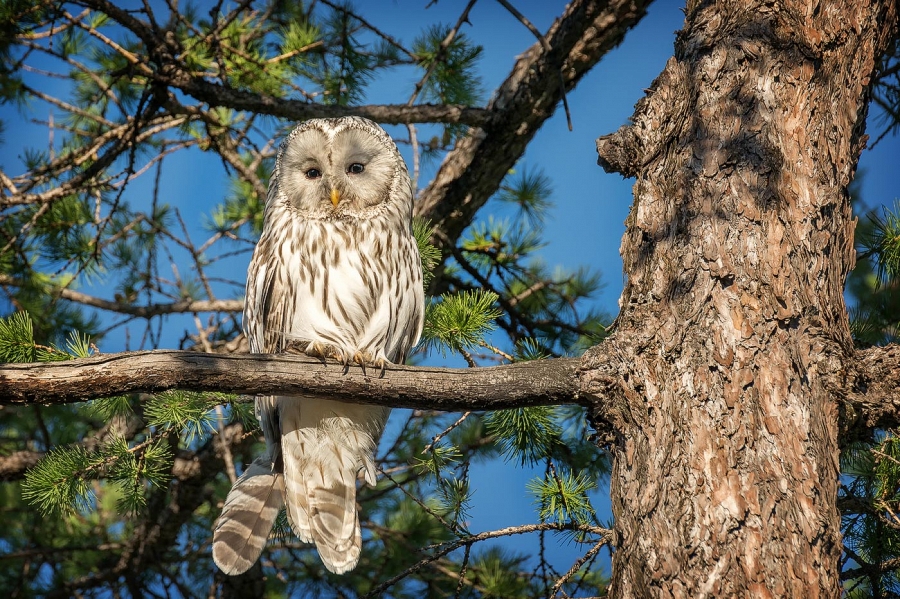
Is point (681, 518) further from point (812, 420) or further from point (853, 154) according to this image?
point (853, 154)

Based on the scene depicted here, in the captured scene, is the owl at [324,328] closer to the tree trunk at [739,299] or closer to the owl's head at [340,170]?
the owl's head at [340,170]

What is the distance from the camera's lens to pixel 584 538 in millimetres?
2439

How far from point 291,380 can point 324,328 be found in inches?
29.4

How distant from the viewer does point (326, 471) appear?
3.01 m

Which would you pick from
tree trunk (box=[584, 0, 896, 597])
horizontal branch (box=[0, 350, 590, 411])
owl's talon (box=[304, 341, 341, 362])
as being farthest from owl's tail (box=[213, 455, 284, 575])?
tree trunk (box=[584, 0, 896, 597])

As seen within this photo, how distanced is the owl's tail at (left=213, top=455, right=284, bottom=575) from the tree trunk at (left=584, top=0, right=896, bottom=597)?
50.8 inches

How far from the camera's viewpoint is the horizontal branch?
2.07m

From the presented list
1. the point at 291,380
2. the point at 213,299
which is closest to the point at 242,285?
the point at 213,299

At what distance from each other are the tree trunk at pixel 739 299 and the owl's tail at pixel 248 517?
129 cm

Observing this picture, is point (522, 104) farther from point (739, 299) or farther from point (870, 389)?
point (870, 389)

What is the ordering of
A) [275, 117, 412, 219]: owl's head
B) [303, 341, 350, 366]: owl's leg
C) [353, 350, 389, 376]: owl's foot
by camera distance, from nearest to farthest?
[353, 350, 389, 376]: owl's foot
[303, 341, 350, 366]: owl's leg
[275, 117, 412, 219]: owl's head

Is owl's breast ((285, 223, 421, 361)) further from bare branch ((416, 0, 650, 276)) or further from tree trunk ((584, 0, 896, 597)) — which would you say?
tree trunk ((584, 0, 896, 597))

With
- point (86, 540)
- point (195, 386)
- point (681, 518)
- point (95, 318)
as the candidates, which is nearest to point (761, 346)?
point (681, 518)

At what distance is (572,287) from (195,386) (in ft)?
8.42
